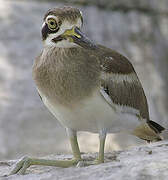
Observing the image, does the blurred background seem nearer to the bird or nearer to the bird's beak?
the bird

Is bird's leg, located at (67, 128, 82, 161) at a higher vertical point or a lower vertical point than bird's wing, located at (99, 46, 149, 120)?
lower

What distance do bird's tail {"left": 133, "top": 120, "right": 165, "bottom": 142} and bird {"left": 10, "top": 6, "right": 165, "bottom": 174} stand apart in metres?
0.52

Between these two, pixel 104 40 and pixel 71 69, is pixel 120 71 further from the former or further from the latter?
pixel 104 40

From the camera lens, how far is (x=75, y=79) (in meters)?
4.44

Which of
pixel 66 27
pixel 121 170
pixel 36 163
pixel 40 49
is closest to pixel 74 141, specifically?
pixel 36 163

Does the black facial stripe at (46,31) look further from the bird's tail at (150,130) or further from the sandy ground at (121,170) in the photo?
the bird's tail at (150,130)

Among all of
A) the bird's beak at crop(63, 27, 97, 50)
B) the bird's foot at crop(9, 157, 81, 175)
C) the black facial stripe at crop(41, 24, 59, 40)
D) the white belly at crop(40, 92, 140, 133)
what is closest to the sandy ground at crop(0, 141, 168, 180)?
the bird's foot at crop(9, 157, 81, 175)

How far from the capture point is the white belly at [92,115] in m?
4.48

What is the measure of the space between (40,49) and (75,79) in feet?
16.9

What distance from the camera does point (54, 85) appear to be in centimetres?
446

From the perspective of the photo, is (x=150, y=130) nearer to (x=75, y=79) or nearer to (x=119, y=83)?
(x=119, y=83)

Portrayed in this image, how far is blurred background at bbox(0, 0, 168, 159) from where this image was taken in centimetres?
815

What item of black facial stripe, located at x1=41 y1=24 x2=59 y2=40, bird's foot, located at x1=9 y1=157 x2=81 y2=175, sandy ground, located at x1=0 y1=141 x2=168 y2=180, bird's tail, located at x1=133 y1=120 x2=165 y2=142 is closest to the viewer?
sandy ground, located at x1=0 y1=141 x2=168 y2=180

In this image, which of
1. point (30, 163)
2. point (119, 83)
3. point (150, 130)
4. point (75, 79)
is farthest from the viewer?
point (150, 130)
